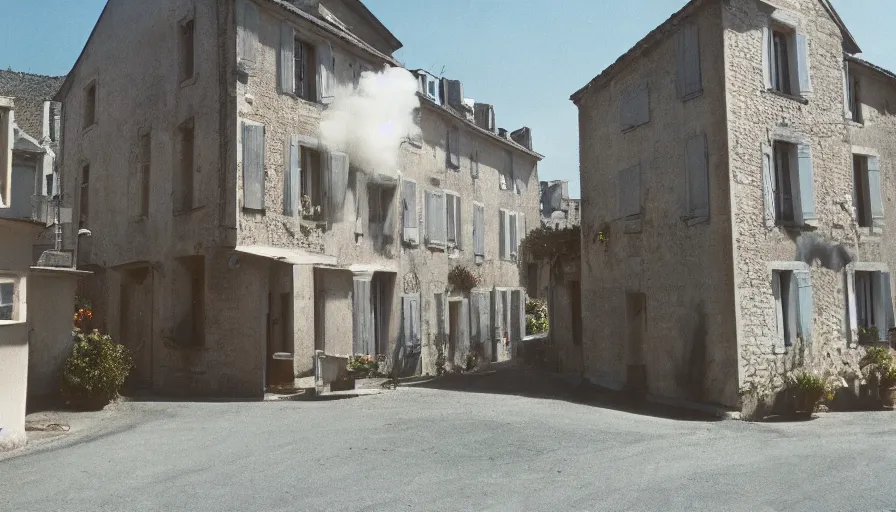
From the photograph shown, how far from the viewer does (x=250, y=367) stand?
1230cm

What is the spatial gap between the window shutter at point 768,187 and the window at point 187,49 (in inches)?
418

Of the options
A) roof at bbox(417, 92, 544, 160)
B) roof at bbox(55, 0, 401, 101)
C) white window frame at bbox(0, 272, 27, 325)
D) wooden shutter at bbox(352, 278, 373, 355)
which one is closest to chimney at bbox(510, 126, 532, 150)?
roof at bbox(417, 92, 544, 160)

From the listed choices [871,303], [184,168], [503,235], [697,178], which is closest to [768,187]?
[697,178]

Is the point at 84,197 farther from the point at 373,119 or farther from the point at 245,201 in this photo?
the point at 373,119

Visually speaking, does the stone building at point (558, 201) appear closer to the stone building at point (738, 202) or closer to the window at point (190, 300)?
the stone building at point (738, 202)

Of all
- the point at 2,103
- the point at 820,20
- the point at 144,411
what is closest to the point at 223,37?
the point at 2,103

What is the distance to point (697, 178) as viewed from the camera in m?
11.8

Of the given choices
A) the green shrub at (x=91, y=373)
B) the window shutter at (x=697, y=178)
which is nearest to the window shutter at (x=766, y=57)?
the window shutter at (x=697, y=178)

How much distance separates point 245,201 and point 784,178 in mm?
9477

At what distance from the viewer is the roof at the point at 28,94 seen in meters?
24.2

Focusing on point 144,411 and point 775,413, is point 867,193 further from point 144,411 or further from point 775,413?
point 144,411

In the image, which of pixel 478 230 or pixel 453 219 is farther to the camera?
pixel 478 230

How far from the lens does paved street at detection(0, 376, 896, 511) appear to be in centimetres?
593

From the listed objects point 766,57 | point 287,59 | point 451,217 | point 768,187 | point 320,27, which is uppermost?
point 320,27
